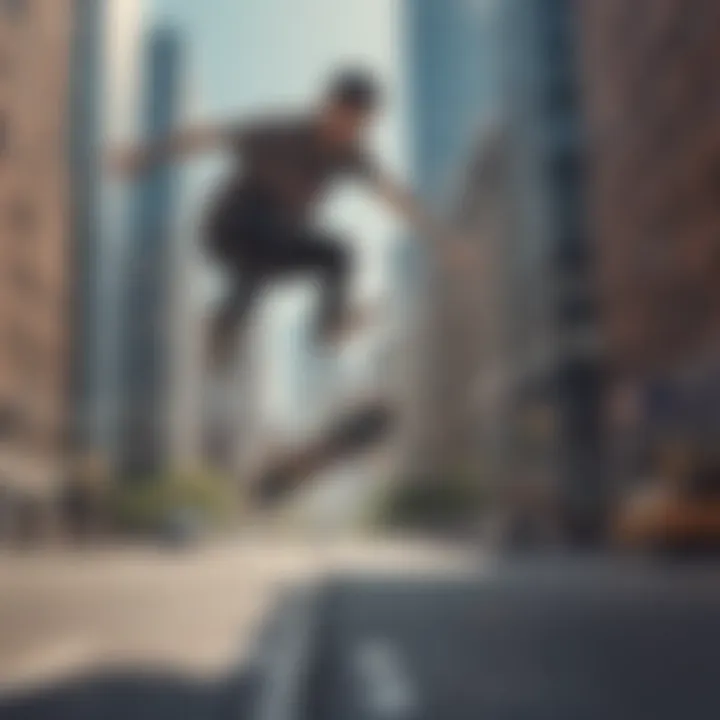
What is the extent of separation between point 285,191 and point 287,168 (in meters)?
0.11

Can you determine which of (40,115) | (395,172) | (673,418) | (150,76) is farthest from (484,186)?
(673,418)

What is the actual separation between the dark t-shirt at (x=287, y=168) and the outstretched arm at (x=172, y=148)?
71 millimetres

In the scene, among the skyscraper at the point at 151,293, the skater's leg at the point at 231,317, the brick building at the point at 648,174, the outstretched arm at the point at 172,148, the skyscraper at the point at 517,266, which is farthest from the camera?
the brick building at the point at 648,174

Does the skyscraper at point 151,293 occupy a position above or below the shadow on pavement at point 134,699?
above

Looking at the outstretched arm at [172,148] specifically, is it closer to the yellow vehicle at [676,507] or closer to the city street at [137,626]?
the city street at [137,626]

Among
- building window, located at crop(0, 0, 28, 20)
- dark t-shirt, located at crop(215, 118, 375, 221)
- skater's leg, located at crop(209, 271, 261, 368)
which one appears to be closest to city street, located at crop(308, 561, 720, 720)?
skater's leg, located at crop(209, 271, 261, 368)

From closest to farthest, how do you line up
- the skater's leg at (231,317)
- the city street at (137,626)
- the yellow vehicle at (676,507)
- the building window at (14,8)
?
1. the building window at (14,8)
2. the city street at (137,626)
3. the skater's leg at (231,317)
4. the yellow vehicle at (676,507)

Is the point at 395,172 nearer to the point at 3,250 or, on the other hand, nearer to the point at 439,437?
the point at 439,437

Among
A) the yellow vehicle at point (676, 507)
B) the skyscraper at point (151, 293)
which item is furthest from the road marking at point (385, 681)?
the skyscraper at point (151, 293)

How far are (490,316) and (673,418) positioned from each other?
6.68 metres

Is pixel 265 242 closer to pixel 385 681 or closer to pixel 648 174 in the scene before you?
pixel 385 681

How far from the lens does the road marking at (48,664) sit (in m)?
6.27

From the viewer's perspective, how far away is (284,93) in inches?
243

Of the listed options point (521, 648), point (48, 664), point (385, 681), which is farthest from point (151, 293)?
point (521, 648)
